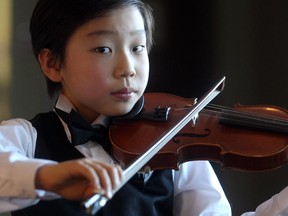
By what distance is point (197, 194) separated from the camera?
0.93m

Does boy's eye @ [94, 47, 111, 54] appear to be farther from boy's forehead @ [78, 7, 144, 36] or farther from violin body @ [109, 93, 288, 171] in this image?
violin body @ [109, 93, 288, 171]

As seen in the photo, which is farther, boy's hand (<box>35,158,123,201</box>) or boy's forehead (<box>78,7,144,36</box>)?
boy's forehead (<box>78,7,144,36</box>)

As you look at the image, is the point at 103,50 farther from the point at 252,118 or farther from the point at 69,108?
the point at 252,118

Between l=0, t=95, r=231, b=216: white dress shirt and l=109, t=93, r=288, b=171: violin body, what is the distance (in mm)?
51

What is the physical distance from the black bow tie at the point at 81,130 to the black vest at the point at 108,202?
0.06 feet

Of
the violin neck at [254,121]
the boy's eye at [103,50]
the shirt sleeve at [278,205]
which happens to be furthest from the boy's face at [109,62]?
the shirt sleeve at [278,205]

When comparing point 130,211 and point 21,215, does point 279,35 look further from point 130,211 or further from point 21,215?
point 21,215

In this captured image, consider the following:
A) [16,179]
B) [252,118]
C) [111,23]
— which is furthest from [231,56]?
[16,179]

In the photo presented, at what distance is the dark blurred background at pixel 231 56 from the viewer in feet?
4.00

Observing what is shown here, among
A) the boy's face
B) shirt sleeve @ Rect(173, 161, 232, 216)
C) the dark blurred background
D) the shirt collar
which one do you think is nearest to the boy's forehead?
the boy's face

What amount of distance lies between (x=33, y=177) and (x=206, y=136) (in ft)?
1.16

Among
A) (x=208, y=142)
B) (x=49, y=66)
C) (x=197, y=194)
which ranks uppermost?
(x=49, y=66)

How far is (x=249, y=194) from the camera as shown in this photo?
49.3 inches

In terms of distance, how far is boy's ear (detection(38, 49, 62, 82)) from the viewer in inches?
35.2
